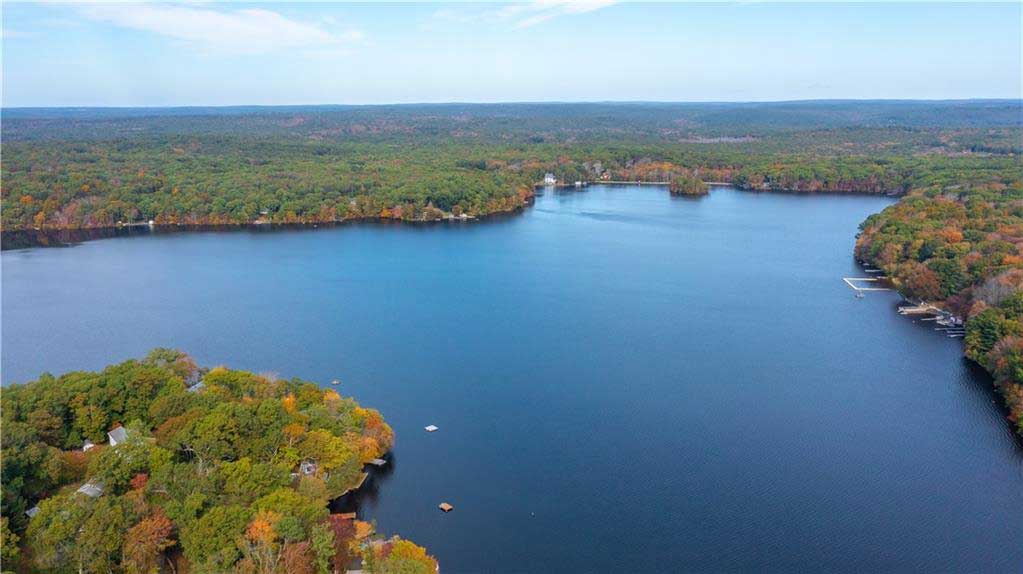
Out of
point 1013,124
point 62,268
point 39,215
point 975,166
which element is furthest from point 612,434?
point 1013,124

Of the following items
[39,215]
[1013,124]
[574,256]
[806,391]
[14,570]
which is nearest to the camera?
[14,570]

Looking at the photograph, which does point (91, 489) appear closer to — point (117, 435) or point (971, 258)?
point (117, 435)

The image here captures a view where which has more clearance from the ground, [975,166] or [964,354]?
[975,166]

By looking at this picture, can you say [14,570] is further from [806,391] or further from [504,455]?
[806,391]

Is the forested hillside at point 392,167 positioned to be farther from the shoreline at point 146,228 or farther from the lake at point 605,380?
the lake at point 605,380

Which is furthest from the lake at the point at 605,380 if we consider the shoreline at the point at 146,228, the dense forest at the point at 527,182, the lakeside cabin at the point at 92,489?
the lakeside cabin at the point at 92,489

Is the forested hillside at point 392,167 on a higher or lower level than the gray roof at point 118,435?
higher

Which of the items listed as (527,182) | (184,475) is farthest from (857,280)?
(527,182)
